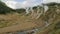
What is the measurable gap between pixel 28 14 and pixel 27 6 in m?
0.17

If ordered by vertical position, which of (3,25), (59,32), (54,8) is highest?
(54,8)

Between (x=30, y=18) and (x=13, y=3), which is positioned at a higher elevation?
(x=13, y=3)

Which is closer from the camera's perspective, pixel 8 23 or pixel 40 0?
pixel 8 23

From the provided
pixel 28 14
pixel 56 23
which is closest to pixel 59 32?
Answer: pixel 56 23

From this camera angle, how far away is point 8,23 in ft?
10.5

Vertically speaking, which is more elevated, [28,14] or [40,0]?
[40,0]

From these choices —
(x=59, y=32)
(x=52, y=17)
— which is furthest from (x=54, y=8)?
(x=59, y=32)

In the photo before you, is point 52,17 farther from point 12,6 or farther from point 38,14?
point 12,6

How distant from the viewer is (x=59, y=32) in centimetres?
311

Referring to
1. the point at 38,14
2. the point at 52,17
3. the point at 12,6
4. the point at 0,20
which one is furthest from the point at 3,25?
the point at 52,17

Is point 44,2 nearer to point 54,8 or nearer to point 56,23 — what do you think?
point 54,8

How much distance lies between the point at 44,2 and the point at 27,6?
37cm

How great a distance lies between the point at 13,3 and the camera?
3275 millimetres

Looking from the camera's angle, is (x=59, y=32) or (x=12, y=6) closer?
(x=59, y=32)
